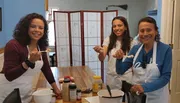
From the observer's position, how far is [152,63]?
144cm

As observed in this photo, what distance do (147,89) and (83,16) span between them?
92.8 inches

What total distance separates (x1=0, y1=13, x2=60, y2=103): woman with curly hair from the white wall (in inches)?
170

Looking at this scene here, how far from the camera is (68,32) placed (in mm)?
3635

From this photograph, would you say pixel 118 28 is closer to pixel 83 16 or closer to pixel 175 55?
pixel 175 55

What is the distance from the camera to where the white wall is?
18.6 ft

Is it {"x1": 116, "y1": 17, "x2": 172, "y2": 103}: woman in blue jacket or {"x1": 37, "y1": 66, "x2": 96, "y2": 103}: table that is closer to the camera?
{"x1": 116, "y1": 17, "x2": 172, "y2": 103}: woman in blue jacket

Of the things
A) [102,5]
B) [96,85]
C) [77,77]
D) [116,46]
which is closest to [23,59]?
[96,85]

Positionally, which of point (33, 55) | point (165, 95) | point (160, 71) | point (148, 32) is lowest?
point (165, 95)

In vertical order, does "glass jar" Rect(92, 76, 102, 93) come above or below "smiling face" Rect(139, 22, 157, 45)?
below

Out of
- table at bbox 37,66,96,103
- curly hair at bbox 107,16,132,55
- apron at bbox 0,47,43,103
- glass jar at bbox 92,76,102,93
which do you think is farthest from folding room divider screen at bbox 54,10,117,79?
apron at bbox 0,47,43,103

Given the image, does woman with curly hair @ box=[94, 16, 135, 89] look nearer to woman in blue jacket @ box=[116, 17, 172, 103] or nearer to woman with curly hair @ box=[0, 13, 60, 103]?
woman in blue jacket @ box=[116, 17, 172, 103]

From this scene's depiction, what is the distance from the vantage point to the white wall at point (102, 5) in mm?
5680

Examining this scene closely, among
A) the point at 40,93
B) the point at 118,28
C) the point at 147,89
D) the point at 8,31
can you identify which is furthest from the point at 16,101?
the point at 8,31

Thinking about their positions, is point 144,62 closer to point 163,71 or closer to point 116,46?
point 163,71
